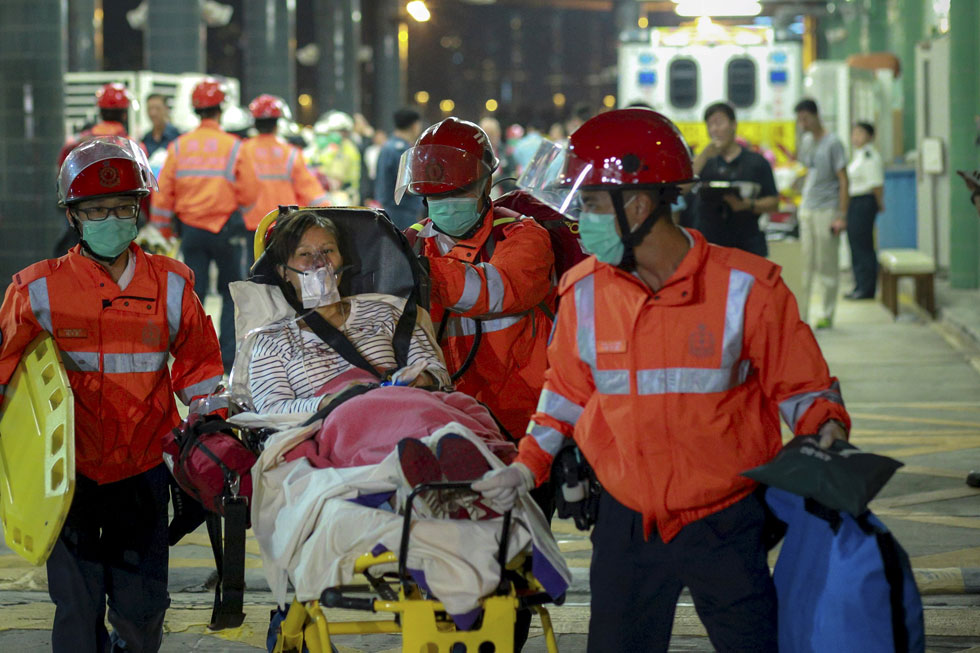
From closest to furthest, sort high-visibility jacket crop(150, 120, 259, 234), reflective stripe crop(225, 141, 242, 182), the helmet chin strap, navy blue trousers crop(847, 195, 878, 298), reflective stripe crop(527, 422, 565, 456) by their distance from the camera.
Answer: the helmet chin strap
reflective stripe crop(527, 422, 565, 456)
high-visibility jacket crop(150, 120, 259, 234)
reflective stripe crop(225, 141, 242, 182)
navy blue trousers crop(847, 195, 878, 298)

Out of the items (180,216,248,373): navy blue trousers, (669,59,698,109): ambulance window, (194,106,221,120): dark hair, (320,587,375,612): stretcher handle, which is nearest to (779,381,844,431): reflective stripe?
(320,587,375,612): stretcher handle

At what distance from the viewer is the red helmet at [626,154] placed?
11.7 ft

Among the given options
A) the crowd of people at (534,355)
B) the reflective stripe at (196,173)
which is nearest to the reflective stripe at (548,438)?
the crowd of people at (534,355)

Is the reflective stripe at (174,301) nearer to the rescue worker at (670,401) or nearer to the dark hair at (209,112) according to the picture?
the rescue worker at (670,401)

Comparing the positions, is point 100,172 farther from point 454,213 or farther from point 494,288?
point 494,288

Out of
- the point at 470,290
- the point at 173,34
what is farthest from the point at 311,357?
the point at 173,34

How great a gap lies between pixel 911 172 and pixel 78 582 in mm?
17482

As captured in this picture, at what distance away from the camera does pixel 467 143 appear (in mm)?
4777

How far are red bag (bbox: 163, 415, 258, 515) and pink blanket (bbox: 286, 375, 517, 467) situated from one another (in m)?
0.19

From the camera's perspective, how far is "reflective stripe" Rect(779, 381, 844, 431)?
3.47m

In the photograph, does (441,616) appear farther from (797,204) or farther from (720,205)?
(797,204)

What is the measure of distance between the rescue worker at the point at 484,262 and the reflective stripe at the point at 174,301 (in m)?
0.79

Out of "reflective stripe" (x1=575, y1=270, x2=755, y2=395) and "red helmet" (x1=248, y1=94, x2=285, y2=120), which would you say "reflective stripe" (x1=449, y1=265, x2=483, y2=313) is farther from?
"red helmet" (x1=248, y1=94, x2=285, y2=120)

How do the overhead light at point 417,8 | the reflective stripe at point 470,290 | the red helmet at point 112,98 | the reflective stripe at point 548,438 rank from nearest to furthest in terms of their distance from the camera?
the reflective stripe at point 548,438
the reflective stripe at point 470,290
the red helmet at point 112,98
the overhead light at point 417,8
